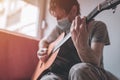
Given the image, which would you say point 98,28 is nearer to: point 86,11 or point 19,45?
point 86,11

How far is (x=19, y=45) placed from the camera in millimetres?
2061

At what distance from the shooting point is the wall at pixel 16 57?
77.1 inches

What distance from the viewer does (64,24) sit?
1.82 meters

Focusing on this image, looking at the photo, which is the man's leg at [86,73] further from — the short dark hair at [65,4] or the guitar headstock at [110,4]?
the short dark hair at [65,4]

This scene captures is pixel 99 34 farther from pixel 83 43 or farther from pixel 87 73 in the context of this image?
pixel 87 73

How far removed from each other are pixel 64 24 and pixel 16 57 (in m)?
0.48

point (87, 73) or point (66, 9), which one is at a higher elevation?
point (66, 9)

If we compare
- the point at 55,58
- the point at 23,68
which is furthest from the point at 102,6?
the point at 23,68

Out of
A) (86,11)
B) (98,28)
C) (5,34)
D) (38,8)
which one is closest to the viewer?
(98,28)

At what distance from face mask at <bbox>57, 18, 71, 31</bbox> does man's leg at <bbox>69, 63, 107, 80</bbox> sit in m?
0.52

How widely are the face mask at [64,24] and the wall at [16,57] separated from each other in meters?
0.37

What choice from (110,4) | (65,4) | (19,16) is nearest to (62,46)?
(65,4)

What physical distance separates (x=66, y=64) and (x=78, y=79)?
37 centimetres

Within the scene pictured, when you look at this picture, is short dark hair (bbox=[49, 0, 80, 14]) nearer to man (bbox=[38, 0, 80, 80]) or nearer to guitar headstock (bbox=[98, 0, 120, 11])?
man (bbox=[38, 0, 80, 80])
